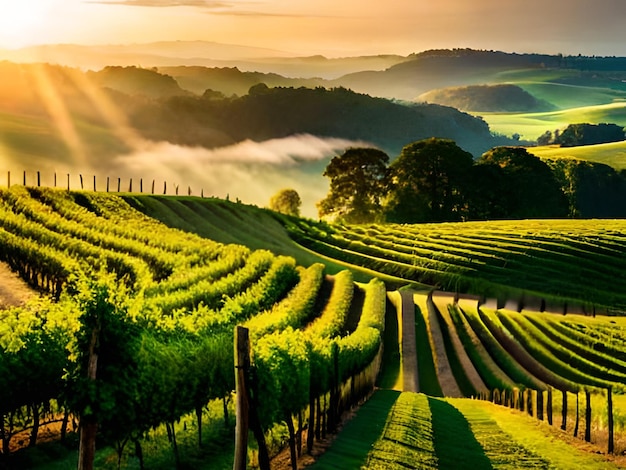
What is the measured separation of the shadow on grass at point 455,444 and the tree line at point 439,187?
339 ft

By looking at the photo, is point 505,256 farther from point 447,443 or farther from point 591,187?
point 591,187

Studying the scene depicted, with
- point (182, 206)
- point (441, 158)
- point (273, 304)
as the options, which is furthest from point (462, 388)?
point (441, 158)

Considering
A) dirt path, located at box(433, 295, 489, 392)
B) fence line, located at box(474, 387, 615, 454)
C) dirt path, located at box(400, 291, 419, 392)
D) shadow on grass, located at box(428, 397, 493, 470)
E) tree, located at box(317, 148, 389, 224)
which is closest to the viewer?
shadow on grass, located at box(428, 397, 493, 470)

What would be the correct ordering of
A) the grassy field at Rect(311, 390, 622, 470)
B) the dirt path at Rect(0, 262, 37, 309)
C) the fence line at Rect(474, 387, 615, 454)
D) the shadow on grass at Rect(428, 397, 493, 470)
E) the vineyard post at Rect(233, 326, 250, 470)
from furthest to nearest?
the dirt path at Rect(0, 262, 37, 309)
the fence line at Rect(474, 387, 615, 454)
the shadow on grass at Rect(428, 397, 493, 470)
the grassy field at Rect(311, 390, 622, 470)
the vineyard post at Rect(233, 326, 250, 470)

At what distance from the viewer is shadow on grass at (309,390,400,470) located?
25734 millimetres

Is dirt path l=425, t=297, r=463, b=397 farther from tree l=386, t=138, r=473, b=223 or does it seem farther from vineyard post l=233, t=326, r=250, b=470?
tree l=386, t=138, r=473, b=223

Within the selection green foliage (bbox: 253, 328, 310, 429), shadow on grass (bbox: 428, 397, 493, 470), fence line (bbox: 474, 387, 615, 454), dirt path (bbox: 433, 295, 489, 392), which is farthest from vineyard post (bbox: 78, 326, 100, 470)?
dirt path (bbox: 433, 295, 489, 392)

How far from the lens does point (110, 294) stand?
71.6 ft

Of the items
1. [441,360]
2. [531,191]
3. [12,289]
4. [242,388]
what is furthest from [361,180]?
[242,388]

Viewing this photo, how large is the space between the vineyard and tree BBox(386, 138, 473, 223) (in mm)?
18198

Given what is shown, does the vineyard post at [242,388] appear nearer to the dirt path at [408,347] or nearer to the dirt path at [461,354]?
the dirt path at [408,347]

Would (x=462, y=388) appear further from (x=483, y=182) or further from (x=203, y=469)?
(x=483, y=182)

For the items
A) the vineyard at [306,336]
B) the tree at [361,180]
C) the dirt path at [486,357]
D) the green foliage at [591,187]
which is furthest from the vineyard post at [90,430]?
the green foliage at [591,187]

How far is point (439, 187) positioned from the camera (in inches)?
5600
